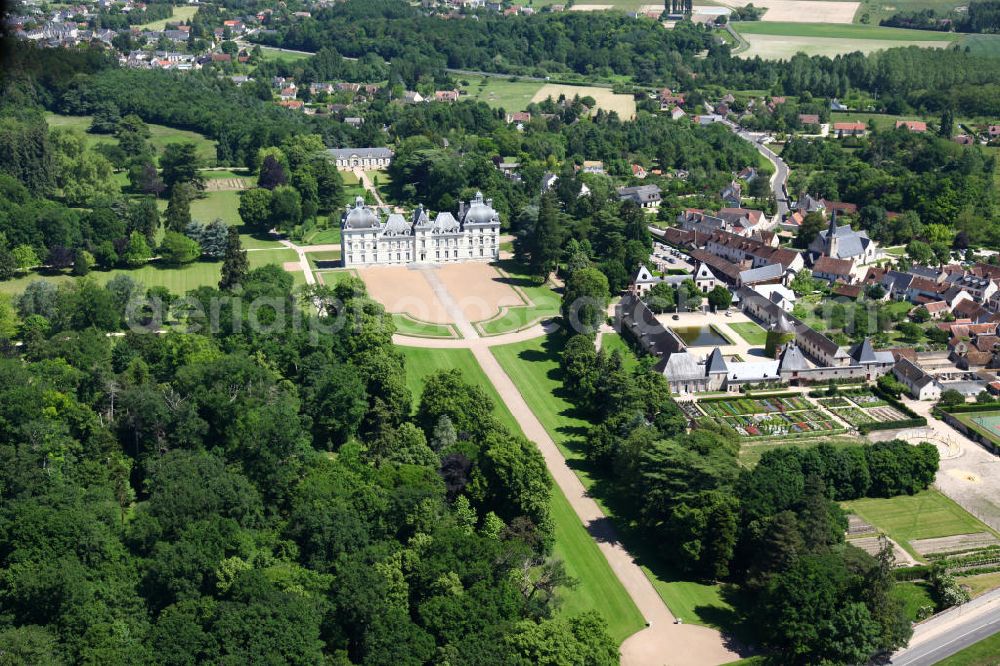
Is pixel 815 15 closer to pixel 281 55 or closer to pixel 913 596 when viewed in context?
pixel 281 55

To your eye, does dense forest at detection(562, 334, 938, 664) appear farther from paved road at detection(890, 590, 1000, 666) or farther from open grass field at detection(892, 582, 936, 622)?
open grass field at detection(892, 582, 936, 622)

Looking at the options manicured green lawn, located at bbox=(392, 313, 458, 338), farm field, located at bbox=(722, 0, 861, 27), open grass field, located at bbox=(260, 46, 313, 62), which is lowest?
manicured green lawn, located at bbox=(392, 313, 458, 338)

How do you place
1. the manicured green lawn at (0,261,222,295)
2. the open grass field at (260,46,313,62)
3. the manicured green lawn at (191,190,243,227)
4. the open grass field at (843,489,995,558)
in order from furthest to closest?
the open grass field at (260,46,313,62) → the manicured green lawn at (191,190,243,227) → the manicured green lawn at (0,261,222,295) → the open grass field at (843,489,995,558)

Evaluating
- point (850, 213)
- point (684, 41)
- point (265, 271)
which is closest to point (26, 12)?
point (684, 41)

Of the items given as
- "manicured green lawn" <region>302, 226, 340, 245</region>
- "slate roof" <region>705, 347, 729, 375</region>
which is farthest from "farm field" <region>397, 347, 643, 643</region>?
"manicured green lawn" <region>302, 226, 340, 245</region>

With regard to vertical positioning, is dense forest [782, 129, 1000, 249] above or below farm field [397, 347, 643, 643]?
above

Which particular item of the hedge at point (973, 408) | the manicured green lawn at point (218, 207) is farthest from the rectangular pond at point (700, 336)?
the manicured green lawn at point (218, 207)

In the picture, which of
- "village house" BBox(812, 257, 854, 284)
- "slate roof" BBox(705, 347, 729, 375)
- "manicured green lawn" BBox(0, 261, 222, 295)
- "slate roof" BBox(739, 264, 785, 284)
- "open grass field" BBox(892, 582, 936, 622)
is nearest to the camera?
"open grass field" BBox(892, 582, 936, 622)

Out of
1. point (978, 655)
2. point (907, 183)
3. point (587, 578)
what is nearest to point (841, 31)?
point (907, 183)
